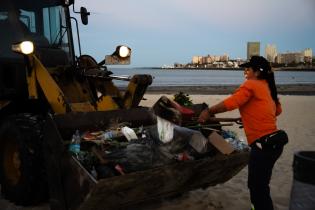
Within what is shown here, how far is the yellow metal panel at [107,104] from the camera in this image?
6344 millimetres

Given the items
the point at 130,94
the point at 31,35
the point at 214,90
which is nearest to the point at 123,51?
the point at 130,94

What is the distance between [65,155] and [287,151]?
630cm

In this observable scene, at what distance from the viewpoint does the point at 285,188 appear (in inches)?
266

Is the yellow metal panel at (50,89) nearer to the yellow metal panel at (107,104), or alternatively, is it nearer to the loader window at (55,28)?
the yellow metal panel at (107,104)

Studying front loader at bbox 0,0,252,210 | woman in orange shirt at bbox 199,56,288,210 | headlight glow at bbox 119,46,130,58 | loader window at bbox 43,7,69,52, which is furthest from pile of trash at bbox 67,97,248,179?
loader window at bbox 43,7,69,52

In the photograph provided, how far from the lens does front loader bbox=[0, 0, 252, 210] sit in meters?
4.43

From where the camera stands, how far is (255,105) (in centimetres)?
454

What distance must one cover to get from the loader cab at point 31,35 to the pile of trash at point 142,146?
213cm

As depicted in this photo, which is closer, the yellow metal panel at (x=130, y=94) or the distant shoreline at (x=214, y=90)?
the yellow metal panel at (x=130, y=94)

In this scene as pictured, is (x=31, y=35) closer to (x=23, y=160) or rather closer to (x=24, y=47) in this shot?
(x=24, y=47)

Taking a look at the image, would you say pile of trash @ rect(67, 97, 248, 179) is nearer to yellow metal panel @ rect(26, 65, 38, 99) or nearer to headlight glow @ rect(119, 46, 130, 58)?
yellow metal panel @ rect(26, 65, 38, 99)

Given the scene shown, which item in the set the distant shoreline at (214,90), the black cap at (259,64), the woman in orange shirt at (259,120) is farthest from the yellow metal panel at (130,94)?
the distant shoreline at (214,90)

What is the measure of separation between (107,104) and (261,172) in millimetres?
2684

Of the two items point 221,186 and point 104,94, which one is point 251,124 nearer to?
point 221,186
